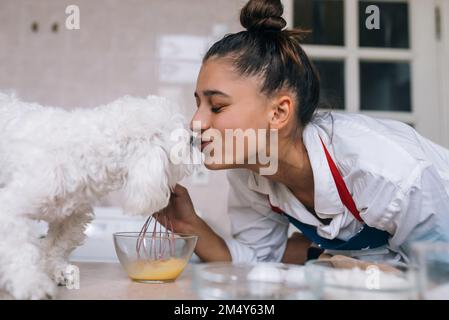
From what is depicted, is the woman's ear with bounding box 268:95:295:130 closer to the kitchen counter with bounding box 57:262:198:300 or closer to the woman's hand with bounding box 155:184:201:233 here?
the woman's hand with bounding box 155:184:201:233

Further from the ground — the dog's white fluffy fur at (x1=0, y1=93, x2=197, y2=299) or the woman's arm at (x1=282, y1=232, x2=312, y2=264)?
the dog's white fluffy fur at (x1=0, y1=93, x2=197, y2=299)

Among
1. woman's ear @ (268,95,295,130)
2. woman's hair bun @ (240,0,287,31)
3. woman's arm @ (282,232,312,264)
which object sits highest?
woman's hair bun @ (240,0,287,31)

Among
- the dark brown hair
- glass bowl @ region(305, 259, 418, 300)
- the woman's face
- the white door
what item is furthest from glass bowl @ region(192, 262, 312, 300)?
the white door

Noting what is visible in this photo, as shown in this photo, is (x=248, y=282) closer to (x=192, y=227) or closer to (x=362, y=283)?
(x=362, y=283)

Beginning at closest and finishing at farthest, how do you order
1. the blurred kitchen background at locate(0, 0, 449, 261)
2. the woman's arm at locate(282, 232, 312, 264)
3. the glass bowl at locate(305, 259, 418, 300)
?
the glass bowl at locate(305, 259, 418, 300) < the woman's arm at locate(282, 232, 312, 264) < the blurred kitchen background at locate(0, 0, 449, 261)

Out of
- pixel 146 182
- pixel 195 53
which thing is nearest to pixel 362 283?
pixel 146 182

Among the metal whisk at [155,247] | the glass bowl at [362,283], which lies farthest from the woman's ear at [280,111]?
the glass bowl at [362,283]

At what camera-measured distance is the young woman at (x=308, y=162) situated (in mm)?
1022

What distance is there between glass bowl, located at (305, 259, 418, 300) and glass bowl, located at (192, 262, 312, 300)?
0.02 m

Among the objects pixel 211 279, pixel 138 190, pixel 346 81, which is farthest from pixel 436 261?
pixel 346 81

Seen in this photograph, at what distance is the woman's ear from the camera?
3.56 ft

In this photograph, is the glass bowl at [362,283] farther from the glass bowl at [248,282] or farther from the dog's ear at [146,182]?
the dog's ear at [146,182]

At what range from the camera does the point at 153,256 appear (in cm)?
83

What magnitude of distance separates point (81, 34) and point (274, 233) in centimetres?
146
